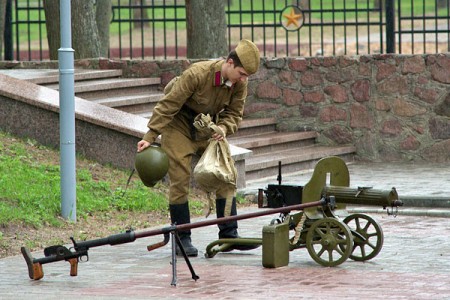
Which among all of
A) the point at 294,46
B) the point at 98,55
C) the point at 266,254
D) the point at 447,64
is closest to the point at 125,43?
the point at 294,46

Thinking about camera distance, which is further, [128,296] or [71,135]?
[71,135]

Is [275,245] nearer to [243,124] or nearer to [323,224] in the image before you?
[323,224]

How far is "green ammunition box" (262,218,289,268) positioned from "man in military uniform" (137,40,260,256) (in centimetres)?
53

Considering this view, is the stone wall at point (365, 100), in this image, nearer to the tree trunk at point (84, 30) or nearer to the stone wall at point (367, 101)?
the stone wall at point (367, 101)

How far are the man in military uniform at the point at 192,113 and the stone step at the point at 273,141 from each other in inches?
173

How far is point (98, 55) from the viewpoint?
49.5 feet

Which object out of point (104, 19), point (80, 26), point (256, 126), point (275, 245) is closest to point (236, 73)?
point (275, 245)

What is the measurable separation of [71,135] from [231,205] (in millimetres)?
2083

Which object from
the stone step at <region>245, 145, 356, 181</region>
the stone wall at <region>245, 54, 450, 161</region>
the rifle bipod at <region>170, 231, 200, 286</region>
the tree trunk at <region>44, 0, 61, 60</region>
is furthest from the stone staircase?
the rifle bipod at <region>170, 231, 200, 286</region>

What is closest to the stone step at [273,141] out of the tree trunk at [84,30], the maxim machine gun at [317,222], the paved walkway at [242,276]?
the tree trunk at [84,30]

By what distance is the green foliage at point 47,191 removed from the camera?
9656 millimetres

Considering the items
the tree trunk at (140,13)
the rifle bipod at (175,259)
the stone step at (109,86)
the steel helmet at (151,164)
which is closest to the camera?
the rifle bipod at (175,259)

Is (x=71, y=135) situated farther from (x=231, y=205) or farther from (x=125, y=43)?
(x=125, y=43)

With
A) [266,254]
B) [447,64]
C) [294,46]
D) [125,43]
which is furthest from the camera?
[125,43]
